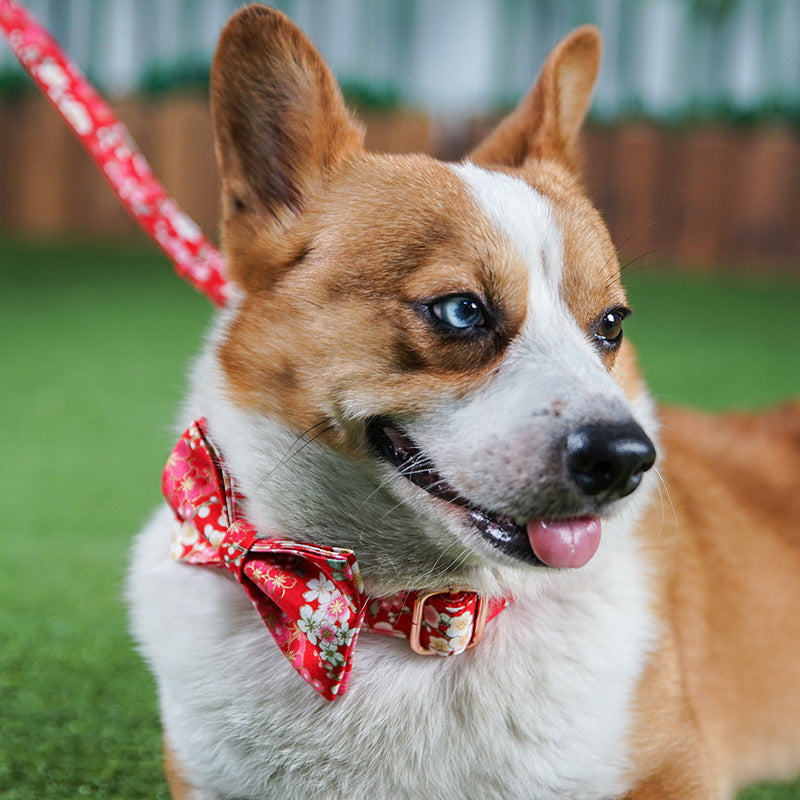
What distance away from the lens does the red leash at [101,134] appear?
218cm

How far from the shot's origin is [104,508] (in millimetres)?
3205

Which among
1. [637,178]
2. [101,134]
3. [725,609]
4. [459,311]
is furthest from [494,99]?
[459,311]

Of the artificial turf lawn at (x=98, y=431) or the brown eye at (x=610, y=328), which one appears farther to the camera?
the artificial turf lawn at (x=98, y=431)

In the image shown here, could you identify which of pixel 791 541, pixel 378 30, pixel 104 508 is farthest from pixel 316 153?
pixel 378 30

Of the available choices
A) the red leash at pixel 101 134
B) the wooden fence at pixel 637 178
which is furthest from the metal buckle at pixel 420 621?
the wooden fence at pixel 637 178

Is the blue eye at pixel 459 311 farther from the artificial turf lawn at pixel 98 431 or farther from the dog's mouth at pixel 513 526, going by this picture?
the artificial turf lawn at pixel 98 431

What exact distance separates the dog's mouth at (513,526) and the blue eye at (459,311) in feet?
0.56

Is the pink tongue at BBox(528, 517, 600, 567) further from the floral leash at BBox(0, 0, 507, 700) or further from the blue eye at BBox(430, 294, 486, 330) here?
the blue eye at BBox(430, 294, 486, 330)

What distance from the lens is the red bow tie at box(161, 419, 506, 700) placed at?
59.1 inches

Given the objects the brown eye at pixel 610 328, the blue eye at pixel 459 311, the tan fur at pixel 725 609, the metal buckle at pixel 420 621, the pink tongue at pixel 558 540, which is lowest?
the tan fur at pixel 725 609

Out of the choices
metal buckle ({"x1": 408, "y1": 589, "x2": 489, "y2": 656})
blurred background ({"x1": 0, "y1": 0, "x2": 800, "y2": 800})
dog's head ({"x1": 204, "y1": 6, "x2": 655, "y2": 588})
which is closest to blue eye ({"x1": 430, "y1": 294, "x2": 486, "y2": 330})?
dog's head ({"x1": 204, "y1": 6, "x2": 655, "y2": 588})

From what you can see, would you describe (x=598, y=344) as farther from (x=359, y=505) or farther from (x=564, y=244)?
(x=359, y=505)

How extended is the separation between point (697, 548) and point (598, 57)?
0.94 metres

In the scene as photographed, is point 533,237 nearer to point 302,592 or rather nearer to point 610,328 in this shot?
point 610,328
